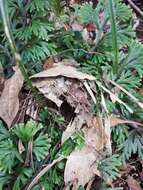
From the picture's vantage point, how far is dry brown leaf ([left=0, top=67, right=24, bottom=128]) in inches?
61.7

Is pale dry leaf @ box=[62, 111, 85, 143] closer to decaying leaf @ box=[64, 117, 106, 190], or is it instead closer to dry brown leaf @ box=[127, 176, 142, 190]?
decaying leaf @ box=[64, 117, 106, 190]

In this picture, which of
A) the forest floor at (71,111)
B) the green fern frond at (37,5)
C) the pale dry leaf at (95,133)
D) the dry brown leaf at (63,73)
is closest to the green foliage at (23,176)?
the forest floor at (71,111)

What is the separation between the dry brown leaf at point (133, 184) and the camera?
1664mm

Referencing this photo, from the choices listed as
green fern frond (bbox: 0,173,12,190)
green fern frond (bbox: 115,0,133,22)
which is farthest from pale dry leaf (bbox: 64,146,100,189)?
green fern frond (bbox: 115,0,133,22)

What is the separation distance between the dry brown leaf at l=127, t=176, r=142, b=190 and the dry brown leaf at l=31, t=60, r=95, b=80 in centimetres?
46

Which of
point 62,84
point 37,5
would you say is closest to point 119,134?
point 62,84

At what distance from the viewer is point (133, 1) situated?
85.8 inches

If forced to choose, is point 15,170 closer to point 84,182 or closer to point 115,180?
point 84,182

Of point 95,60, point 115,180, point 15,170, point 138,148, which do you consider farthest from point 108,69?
point 15,170

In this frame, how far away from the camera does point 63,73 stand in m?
1.62

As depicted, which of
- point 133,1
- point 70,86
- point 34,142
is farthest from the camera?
point 133,1

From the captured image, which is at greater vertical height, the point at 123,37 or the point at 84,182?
the point at 123,37

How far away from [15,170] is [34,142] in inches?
5.4

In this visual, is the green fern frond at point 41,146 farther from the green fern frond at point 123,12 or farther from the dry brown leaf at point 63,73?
the green fern frond at point 123,12
